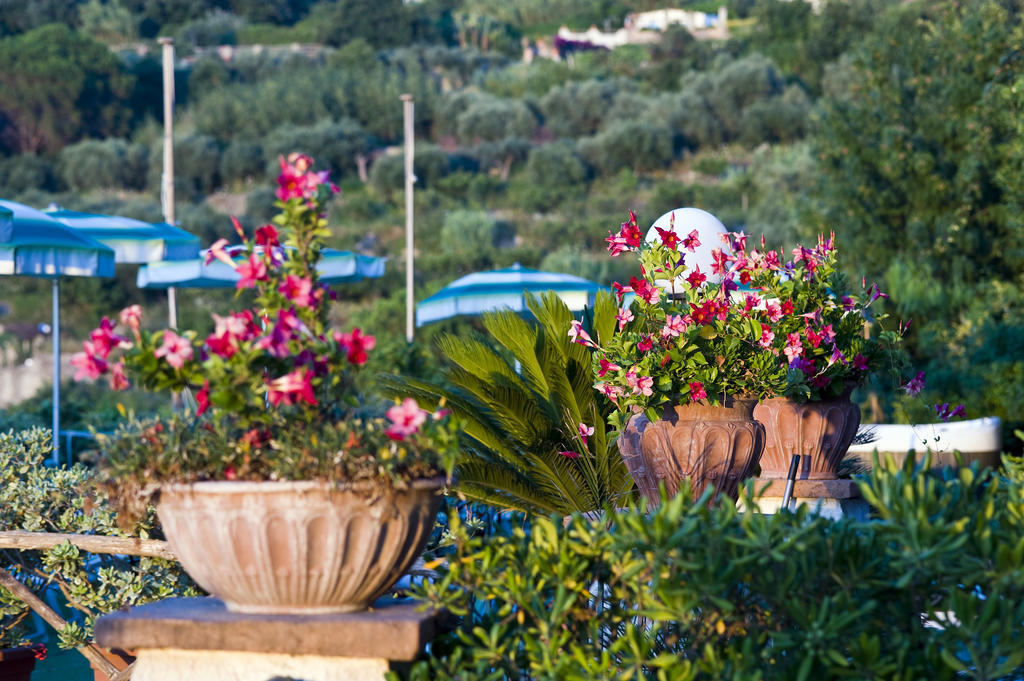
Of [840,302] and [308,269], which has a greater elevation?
[308,269]

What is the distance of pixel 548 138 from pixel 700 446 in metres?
40.2

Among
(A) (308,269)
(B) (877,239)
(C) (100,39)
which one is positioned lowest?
(B) (877,239)

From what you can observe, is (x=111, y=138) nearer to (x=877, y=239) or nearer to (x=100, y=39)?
(x=100, y=39)

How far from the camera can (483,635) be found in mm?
2166

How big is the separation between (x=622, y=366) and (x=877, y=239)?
510 inches

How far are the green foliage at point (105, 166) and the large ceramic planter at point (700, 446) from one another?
37.7 metres

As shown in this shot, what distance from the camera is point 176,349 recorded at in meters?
2.12

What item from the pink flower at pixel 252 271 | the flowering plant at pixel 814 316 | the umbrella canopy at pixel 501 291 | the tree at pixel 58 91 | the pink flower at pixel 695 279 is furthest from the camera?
the tree at pixel 58 91

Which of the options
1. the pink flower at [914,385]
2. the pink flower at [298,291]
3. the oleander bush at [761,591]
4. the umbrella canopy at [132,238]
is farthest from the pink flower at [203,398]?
the umbrella canopy at [132,238]

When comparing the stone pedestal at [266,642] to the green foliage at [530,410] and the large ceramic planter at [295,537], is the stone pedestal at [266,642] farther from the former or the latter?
the green foliage at [530,410]

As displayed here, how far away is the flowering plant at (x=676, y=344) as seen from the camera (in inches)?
140

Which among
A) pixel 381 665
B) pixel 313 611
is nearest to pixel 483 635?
pixel 381 665

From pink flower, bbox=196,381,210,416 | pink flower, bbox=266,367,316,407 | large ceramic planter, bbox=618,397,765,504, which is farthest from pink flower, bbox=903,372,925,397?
pink flower, bbox=196,381,210,416

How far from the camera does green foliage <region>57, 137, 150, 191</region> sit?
3831cm
